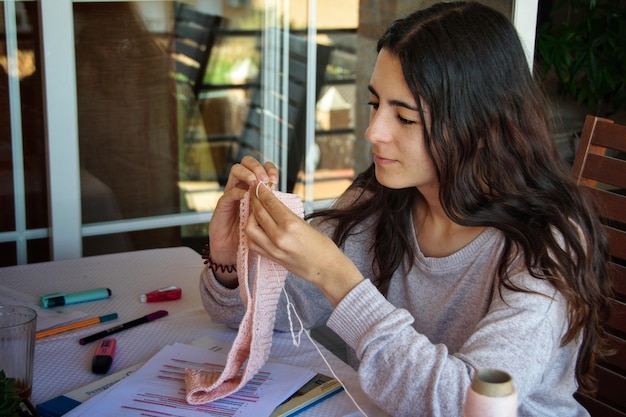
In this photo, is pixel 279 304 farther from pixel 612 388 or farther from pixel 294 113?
pixel 294 113

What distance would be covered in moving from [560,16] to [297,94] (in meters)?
1.59

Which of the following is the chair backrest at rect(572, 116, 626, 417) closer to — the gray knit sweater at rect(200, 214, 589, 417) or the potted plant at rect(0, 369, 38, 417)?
the gray knit sweater at rect(200, 214, 589, 417)

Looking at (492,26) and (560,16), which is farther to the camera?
(560,16)

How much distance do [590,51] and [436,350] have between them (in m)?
2.44

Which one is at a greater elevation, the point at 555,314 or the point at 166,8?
the point at 166,8

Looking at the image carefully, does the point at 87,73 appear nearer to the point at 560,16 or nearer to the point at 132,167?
the point at 132,167

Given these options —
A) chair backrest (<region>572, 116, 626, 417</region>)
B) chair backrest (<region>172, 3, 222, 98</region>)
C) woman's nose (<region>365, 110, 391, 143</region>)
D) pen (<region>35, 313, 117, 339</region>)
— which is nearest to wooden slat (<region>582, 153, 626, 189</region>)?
chair backrest (<region>572, 116, 626, 417</region>)

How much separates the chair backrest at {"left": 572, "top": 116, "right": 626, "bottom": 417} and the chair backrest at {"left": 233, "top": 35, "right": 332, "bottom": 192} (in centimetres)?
113

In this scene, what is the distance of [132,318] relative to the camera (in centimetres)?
143

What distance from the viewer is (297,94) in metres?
2.64

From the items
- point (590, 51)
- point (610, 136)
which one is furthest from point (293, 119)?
point (590, 51)

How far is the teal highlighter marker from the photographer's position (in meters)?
1.46

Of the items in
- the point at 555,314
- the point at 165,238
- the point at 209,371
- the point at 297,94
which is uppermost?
the point at 297,94

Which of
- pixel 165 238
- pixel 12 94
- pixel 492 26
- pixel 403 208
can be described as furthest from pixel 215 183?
pixel 492 26
